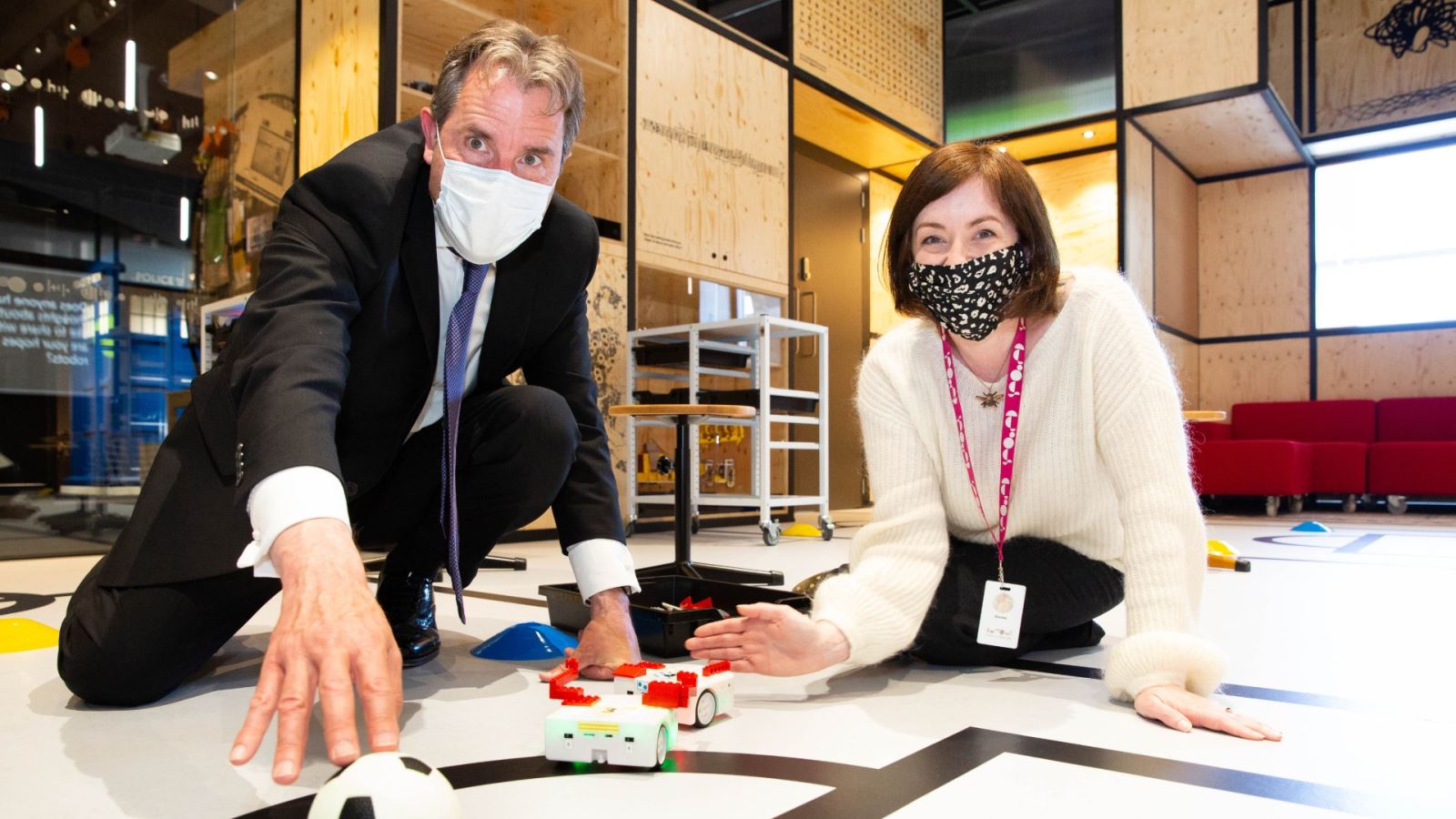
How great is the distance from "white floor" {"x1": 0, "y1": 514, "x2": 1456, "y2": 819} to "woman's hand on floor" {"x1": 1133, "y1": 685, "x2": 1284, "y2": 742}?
2 centimetres

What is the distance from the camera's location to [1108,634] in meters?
2.05

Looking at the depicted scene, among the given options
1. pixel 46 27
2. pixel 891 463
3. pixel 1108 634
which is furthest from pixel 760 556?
pixel 46 27

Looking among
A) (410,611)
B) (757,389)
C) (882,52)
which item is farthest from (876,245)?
(410,611)

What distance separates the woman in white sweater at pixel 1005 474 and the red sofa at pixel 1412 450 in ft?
20.9


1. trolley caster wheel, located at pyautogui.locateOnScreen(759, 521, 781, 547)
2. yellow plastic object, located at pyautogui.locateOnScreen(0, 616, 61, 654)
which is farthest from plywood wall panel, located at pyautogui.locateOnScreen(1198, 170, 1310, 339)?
yellow plastic object, located at pyautogui.locateOnScreen(0, 616, 61, 654)

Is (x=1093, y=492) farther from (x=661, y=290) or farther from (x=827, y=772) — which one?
(x=661, y=290)

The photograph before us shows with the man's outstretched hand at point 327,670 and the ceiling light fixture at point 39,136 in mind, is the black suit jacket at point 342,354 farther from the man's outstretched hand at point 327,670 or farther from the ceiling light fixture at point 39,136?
the ceiling light fixture at point 39,136

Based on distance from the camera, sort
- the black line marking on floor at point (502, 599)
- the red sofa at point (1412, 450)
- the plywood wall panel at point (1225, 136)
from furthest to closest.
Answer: the plywood wall panel at point (1225, 136) < the red sofa at point (1412, 450) < the black line marking on floor at point (502, 599)

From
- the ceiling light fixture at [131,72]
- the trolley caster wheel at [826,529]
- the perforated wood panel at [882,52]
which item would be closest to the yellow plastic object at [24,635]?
the ceiling light fixture at [131,72]

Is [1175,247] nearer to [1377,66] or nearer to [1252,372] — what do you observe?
[1252,372]

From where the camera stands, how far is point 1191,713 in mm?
1207

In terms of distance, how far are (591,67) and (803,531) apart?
99.3 inches

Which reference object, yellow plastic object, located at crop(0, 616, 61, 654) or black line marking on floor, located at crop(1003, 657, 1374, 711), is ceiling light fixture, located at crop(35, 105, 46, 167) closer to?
yellow plastic object, located at crop(0, 616, 61, 654)

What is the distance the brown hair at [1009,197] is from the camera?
139cm
